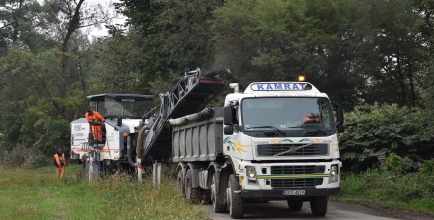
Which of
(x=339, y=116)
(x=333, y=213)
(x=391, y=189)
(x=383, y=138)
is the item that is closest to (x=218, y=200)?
(x=333, y=213)

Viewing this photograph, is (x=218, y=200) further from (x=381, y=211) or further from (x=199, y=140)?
(x=381, y=211)

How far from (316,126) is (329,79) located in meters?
15.2

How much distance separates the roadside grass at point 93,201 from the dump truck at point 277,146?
1.23 m

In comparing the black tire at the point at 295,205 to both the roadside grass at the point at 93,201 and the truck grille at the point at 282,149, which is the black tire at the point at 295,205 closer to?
the roadside grass at the point at 93,201

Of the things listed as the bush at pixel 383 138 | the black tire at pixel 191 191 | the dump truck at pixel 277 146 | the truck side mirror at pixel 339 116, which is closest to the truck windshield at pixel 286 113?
the dump truck at pixel 277 146

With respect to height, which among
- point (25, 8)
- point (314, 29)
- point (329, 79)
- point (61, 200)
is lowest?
point (61, 200)

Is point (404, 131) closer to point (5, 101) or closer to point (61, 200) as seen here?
point (61, 200)

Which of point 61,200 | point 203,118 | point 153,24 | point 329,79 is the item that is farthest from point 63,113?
point 203,118

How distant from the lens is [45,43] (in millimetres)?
57938

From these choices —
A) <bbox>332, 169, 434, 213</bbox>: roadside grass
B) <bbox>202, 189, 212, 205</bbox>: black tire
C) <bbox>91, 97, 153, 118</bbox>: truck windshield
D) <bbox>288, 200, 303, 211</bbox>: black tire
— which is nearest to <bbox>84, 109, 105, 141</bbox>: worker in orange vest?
<bbox>91, 97, 153, 118</bbox>: truck windshield

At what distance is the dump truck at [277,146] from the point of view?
44.2ft

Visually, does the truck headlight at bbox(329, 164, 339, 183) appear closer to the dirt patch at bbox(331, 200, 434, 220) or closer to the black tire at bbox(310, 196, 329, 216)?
the black tire at bbox(310, 196, 329, 216)

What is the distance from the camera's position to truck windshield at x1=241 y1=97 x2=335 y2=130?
13.8m

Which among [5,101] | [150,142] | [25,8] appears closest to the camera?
[150,142]
